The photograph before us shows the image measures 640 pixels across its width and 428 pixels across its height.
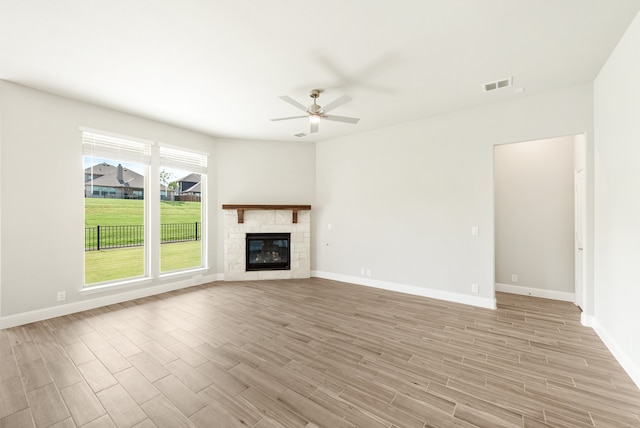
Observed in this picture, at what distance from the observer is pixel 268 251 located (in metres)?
6.03

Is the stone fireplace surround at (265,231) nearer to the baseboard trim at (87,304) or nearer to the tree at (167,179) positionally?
the baseboard trim at (87,304)

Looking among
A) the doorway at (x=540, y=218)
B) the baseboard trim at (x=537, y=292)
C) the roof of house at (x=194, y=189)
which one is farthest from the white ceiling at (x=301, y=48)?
the baseboard trim at (x=537, y=292)

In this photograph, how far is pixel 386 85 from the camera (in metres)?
3.40

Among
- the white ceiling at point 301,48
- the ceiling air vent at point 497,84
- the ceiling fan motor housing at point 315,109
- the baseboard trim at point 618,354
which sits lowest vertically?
the baseboard trim at point 618,354

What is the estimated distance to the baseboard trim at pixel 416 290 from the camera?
4062 mm

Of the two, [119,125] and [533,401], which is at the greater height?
[119,125]

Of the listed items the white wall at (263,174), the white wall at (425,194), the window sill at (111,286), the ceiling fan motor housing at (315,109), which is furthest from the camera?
the white wall at (263,174)

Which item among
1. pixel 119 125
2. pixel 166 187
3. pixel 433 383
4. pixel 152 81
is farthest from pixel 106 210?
pixel 433 383

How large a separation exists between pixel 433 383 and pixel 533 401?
28.0 inches

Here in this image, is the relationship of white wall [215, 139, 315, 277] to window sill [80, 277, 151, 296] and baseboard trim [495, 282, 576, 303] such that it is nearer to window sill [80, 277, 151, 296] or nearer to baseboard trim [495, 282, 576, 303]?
window sill [80, 277, 151, 296]

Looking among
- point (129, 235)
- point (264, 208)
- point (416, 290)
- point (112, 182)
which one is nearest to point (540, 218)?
point (416, 290)

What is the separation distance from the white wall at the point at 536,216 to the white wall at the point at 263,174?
12.7ft

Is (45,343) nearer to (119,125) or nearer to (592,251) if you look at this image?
(119,125)

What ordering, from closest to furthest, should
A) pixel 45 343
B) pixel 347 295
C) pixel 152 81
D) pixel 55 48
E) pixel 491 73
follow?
pixel 55 48 → pixel 45 343 → pixel 491 73 → pixel 152 81 → pixel 347 295
